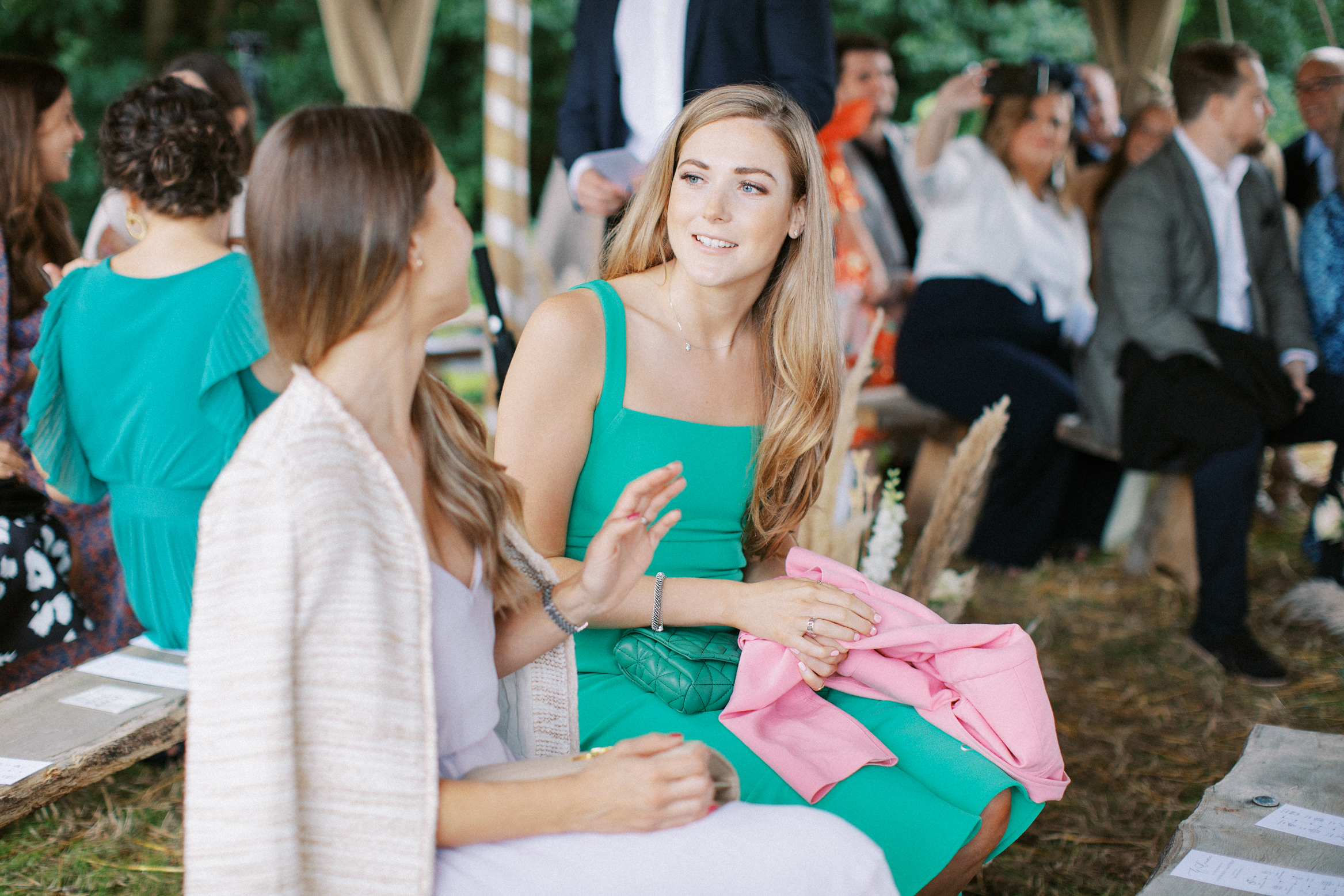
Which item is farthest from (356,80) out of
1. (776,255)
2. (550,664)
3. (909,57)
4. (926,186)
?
(909,57)

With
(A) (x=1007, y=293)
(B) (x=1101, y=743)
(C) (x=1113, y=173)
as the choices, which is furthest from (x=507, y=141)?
(B) (x=1101, y=743)

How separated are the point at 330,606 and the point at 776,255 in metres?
1.19

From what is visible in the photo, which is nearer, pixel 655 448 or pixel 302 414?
pixel 302 414

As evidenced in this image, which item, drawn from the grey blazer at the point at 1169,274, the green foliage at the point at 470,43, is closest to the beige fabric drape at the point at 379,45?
the grey blazer at the point at 1169,274

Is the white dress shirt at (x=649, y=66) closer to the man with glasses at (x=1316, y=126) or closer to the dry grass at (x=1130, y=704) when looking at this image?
the dry grass at (x=1130, y=704)

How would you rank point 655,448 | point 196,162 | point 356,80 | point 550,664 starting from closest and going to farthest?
point 550,664
point 655,448
point 196,162
point 356,80

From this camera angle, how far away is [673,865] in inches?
45.1

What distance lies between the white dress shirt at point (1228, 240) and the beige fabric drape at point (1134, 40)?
2.67 m

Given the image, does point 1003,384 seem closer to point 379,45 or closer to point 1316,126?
point 1316,126

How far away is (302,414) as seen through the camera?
1112 mm

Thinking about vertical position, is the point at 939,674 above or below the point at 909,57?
below

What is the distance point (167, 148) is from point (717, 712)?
1700 millimetres

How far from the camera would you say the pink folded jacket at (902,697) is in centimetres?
157

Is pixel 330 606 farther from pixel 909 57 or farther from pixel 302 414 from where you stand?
pixel 909 57
